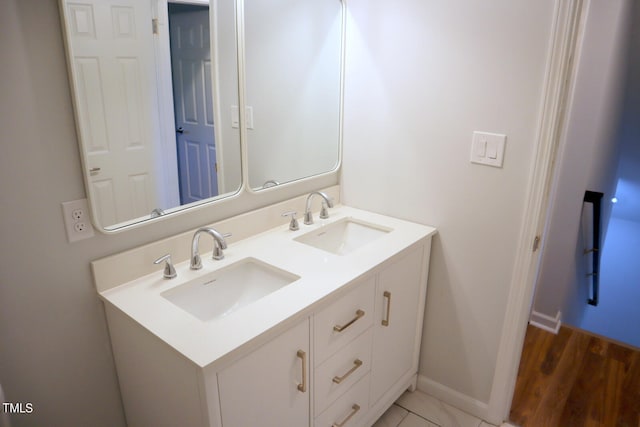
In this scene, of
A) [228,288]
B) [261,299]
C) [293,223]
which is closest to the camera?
[261,299]

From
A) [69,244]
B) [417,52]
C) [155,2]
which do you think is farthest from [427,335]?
[155,2]

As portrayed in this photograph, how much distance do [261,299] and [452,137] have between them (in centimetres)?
100

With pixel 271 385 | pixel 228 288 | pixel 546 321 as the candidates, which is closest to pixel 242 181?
pixel 228 288

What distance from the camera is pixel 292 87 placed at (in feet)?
6.40

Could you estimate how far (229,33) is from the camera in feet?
5.24

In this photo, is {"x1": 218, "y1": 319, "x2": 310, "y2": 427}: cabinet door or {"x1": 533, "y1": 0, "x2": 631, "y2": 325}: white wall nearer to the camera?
{"x1": 218, "y1": 319, "x2": 310, "y2": 427}: cabinet door

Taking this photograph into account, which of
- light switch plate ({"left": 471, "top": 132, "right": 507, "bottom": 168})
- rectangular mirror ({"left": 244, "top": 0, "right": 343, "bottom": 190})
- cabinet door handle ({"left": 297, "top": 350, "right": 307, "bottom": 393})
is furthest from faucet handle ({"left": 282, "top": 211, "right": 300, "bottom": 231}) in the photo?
light switch plate ({"left": 471, "top": 132, "right": 507, "bottom": 168})

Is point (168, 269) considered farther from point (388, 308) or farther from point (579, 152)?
point (579, 152)

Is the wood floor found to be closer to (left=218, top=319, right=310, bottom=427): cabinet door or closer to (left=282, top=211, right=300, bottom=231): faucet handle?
(left=218, top=319, right=310, bottom=427): cabinet door

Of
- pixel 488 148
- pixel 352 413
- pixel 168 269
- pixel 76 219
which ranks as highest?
pixel 488 148

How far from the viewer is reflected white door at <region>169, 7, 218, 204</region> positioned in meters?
1.49

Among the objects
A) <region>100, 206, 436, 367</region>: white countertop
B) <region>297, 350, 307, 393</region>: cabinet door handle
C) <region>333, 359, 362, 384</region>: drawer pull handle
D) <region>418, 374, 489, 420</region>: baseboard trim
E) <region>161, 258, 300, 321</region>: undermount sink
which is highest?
<region>100, 206, 436, 367</region>: white countertop

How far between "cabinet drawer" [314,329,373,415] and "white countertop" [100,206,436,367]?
27cm

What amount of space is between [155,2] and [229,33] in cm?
29
